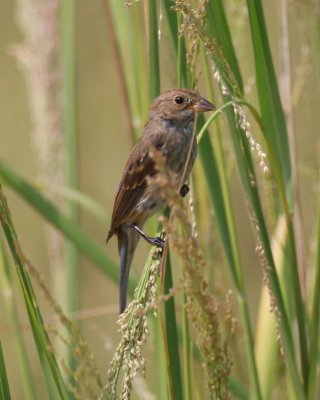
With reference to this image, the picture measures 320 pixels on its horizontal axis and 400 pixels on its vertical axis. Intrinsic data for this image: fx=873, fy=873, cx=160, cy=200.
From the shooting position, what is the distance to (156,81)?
2033 millimetres

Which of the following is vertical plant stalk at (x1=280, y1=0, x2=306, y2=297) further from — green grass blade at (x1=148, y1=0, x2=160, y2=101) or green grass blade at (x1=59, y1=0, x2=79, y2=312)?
green grass blade at (x1=59, y1=0, x2=79, y2=312)

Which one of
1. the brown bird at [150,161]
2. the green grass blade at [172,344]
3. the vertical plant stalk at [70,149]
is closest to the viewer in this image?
the green grass blade at [172,344]

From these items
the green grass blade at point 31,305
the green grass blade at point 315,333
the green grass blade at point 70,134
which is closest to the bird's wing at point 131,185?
the green grass blade at point 70,134

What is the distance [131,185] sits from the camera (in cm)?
266

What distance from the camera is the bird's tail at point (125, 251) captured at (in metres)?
2.37

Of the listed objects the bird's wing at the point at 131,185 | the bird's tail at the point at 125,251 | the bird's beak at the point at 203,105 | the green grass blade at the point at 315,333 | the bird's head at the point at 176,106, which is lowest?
the green grass blade at the point at 315,333

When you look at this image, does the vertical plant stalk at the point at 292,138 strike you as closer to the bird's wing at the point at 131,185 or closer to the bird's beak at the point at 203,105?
the bird's beak at the point at 203,105

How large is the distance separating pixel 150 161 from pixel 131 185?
0.10 m

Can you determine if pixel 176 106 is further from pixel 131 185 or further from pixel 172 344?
pixel 172 344

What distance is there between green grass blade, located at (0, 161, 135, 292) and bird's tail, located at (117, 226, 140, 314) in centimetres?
6

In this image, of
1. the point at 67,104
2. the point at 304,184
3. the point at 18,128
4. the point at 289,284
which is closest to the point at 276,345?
the point at 289,284

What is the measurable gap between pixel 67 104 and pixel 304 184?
99.6 inches

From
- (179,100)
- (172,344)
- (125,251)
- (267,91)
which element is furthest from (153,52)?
(125,251)

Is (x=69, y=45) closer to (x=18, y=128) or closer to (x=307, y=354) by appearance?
(x=307, y=354)
